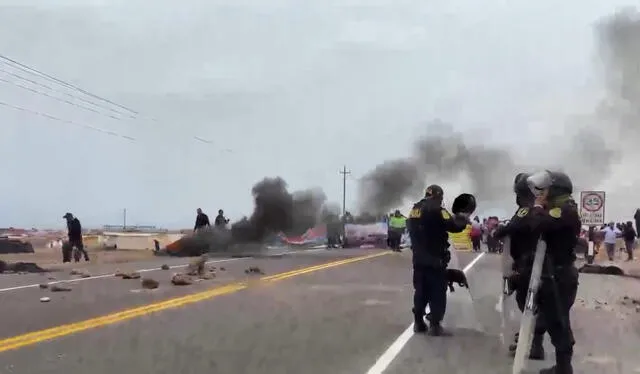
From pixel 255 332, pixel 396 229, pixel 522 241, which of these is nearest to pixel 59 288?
pixel 255 332

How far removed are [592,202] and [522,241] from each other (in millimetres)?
16736

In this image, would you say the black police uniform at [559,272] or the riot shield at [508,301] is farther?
the riot shield at [508,301]

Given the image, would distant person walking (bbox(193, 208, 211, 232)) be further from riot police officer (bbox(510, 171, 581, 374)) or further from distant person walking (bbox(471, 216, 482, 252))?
riot police officer (bbox(510, 171, 581, 374))

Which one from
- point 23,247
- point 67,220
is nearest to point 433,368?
point 67,220

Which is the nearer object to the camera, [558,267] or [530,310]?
[530,310]

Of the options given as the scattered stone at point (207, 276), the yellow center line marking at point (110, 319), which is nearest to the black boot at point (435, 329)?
the yellow center line marking at point (110, 319)

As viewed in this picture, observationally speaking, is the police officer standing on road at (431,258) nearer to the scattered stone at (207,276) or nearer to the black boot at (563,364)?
the black boot at (563,364)

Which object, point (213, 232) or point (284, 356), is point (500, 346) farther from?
point (213, 232)

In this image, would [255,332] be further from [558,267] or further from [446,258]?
[558,267]

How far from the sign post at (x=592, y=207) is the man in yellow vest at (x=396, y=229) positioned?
485 inches

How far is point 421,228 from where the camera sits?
31.6 ft

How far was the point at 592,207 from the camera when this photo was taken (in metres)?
22.5

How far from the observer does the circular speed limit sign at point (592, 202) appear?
22.4m

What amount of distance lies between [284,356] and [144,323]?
9.95 ft
